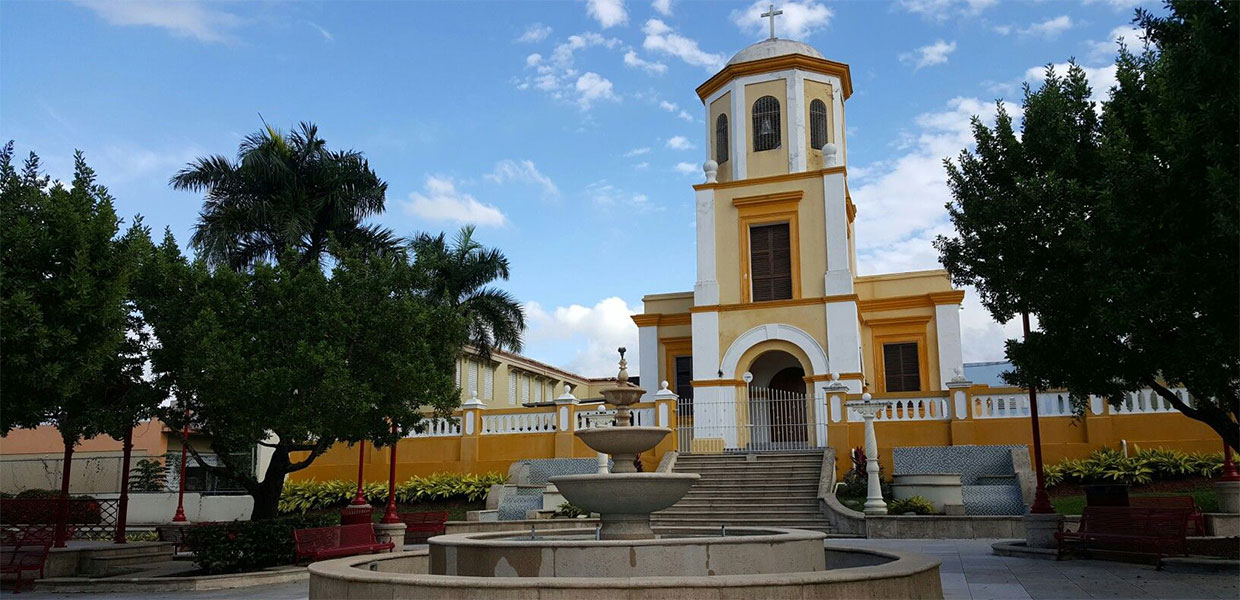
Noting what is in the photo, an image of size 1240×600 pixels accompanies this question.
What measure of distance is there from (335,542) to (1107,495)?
11.3 metres

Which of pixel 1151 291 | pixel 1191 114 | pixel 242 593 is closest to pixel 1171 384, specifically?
pixel 1151 291

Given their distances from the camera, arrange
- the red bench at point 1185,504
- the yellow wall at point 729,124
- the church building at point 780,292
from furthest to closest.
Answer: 1. the yellow wall at point 729,124
2. the church building at point 780,292
3. the red bench at point 1185,504

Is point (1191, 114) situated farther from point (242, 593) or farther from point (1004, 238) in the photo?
point (242, 593)

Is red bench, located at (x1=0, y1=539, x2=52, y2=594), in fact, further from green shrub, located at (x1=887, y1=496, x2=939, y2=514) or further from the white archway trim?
the white archway trim

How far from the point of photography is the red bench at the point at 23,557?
12445 mm

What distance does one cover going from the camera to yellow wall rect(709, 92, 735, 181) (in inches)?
1153

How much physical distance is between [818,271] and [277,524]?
681 inches

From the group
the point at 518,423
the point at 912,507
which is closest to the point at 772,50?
the point at 518,423

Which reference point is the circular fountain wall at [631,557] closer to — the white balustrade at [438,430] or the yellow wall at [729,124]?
the white balustrade at [438,430]

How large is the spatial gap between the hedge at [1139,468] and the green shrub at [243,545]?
1478cm

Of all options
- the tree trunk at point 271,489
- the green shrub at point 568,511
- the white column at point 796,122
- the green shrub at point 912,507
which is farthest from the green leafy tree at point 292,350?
the white column at point 796,122

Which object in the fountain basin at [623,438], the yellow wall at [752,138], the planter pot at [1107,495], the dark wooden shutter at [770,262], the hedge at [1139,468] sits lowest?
the planter pot at [1107,495]

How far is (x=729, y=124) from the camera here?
96.4 ft

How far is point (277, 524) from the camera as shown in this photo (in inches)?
550
